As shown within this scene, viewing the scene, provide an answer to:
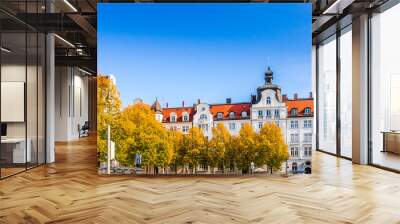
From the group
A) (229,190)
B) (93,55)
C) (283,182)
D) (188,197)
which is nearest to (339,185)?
(283,182)

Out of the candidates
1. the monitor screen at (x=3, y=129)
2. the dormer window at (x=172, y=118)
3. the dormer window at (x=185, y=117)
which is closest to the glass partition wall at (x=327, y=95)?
the dormer window at (x=185, y=117)

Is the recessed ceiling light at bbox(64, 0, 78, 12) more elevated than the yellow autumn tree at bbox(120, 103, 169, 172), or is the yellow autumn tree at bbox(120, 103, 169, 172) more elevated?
A: the recessed ceiling light at bbox(64, 0, 78, 12)

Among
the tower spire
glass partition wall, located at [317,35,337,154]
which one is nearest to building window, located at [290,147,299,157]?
the tower spire

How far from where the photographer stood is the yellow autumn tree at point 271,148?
22.7 feet

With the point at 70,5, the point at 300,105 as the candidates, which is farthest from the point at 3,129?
the point at 300,105

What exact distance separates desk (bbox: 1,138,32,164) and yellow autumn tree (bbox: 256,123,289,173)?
4410 millimetres

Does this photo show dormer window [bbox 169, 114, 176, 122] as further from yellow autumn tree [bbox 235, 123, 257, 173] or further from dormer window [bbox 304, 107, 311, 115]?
dormer window [bbox 304, 107, 311, 115]

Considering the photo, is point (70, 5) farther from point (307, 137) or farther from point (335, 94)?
point (335, 94)

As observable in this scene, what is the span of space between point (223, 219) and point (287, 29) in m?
4.10

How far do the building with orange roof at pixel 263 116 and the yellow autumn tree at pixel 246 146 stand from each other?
0.10 metres

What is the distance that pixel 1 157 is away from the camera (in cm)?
652

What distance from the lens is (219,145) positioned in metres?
7.04

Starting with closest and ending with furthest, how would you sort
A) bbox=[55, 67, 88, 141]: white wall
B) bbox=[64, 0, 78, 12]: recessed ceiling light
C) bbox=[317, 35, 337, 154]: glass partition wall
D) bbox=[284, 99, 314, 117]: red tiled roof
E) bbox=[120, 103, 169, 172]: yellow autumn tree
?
bbox=[284, 99, 314, 117]: red tiled roof
bbox=[120, 103, 169, 172]: yellow autumn tree
bbox=[64, 0, 78, 12]: recessed ceiling light
bbox=[317, 35, 337, 154]: glass partition wall
bbox=[55, 67, 88, 141]: white wall

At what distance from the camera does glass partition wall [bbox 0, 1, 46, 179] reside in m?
6.64
